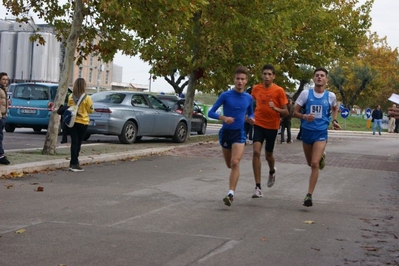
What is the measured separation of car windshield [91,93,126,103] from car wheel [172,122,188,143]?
2.59 metres

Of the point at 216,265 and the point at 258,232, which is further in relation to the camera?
the point at 258,232

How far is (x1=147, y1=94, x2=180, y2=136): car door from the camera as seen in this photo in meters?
22.3

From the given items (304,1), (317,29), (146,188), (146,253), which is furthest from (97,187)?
(317,29)

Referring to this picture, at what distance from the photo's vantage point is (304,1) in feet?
99.1

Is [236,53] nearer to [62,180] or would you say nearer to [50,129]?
[50,129]

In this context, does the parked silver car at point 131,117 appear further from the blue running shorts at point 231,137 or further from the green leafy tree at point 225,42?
the blue running shorts at point 231,137

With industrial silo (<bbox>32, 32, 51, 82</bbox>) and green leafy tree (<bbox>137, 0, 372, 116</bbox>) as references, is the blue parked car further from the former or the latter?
industrial silo (<bbox>32, 32, 51, 82</bbox>)

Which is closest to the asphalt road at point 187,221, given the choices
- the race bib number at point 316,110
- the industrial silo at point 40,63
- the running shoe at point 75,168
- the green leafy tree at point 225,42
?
the running shoe at point 75,168

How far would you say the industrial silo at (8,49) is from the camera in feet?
133

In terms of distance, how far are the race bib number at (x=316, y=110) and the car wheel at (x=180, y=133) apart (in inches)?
523

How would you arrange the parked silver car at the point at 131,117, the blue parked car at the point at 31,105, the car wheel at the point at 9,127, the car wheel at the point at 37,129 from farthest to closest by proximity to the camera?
the car wheel at the point at 37,129
the car wheel at the point at 9,127
the blue parked car at the point at 31,105
the parked silver car at the point at 131,117

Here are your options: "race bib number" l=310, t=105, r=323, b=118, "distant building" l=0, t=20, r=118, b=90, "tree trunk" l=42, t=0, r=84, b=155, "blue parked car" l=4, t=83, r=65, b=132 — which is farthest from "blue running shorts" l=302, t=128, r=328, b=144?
"distant building" l=0, t=20, r=118, b=90

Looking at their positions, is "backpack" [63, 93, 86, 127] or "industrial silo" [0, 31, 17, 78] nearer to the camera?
"backpack" [63, 93, 86, 127]

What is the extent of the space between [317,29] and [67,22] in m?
17.1
